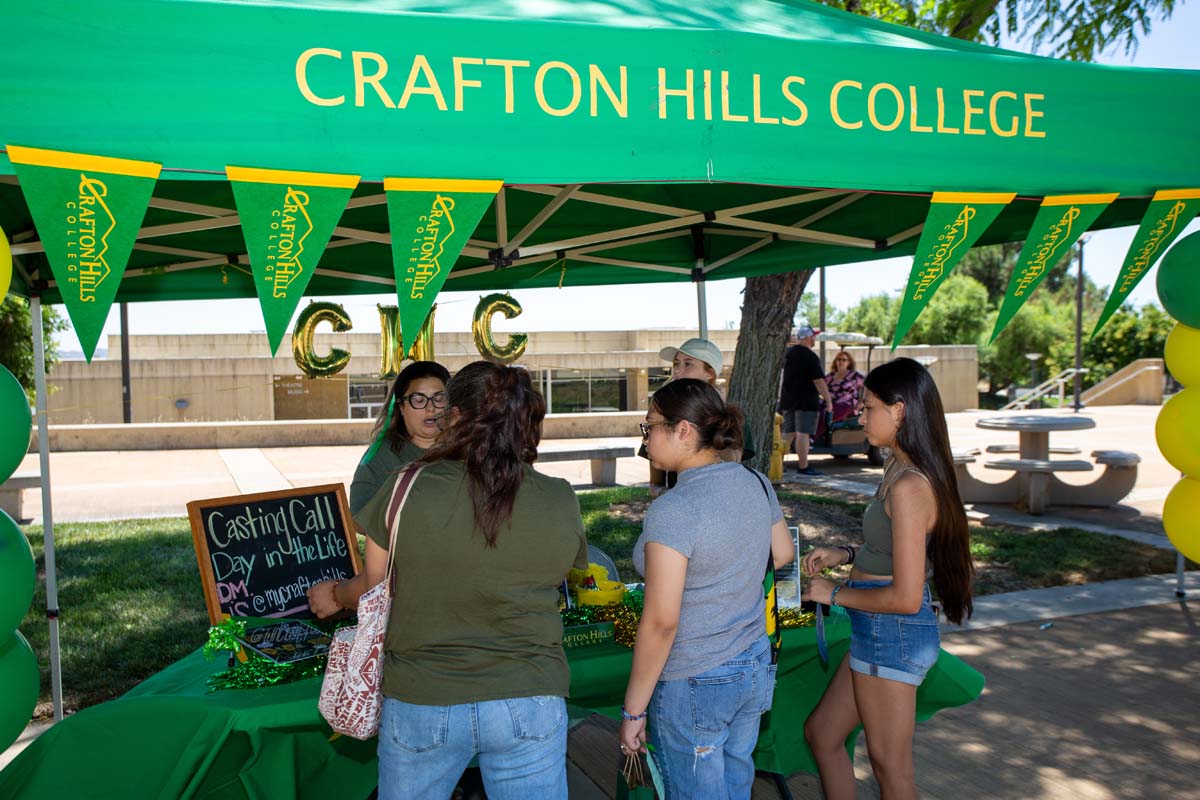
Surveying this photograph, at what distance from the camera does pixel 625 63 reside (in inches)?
97.5

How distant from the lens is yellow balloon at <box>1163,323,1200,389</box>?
381 centimetres

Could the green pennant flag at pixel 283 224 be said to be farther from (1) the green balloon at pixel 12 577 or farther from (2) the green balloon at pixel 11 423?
(1) the green balloon at pixel 12 577

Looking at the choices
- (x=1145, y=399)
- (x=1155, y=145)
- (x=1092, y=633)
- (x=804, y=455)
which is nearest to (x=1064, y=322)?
(x=1145, y=399)

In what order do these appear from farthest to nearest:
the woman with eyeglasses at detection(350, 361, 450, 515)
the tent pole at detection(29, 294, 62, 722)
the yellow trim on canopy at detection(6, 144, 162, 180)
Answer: the tent pole at detection(29, 294, 62, 722), the woman with eyeglasses at detection(350, 361, 450, 515), the yellow trim on canopy at detection(6, 144, 162, 180)

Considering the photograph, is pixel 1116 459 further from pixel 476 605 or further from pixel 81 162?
pixel 81 162

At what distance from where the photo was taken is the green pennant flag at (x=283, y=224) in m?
2.22

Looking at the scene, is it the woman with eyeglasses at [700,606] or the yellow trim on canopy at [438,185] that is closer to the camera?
the woman with eyeglasses at [700,606]

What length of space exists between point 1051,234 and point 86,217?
2.96 m

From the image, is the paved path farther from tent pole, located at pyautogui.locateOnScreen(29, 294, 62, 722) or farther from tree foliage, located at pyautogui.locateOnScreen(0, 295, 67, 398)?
tree foliage, located at pyautogui.locateOnScreen(0, 295, 67, 398)

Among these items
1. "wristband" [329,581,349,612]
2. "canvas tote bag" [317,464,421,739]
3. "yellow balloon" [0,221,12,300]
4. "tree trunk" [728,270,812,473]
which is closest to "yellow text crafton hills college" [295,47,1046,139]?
"yellow balloon" [0,221,12,300]

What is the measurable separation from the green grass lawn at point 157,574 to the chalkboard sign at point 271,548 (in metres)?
2.10

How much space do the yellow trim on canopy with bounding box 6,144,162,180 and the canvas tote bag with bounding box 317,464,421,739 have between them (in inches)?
38.0

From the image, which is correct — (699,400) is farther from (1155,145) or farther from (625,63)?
(1155,145)

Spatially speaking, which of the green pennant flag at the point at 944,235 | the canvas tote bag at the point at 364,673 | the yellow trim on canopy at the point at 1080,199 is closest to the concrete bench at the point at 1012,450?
the yellow trim on canopy at the point at 1080,199
